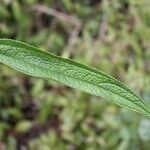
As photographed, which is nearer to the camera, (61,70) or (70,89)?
(61,70)

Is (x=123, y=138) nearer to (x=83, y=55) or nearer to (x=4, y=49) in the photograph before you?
(x=83, y=55)

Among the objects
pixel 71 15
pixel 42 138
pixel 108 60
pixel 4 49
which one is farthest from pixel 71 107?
pixel 4 49

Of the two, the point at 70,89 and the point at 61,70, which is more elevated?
the point at 61,70

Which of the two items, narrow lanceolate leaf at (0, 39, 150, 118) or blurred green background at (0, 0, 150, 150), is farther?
blurred green background at (0, 0, 150, 150)

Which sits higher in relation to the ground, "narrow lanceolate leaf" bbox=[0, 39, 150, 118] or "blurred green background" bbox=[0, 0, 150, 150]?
"narrow lanceolate leaf" bbox=[0, 39, 150, 118]
